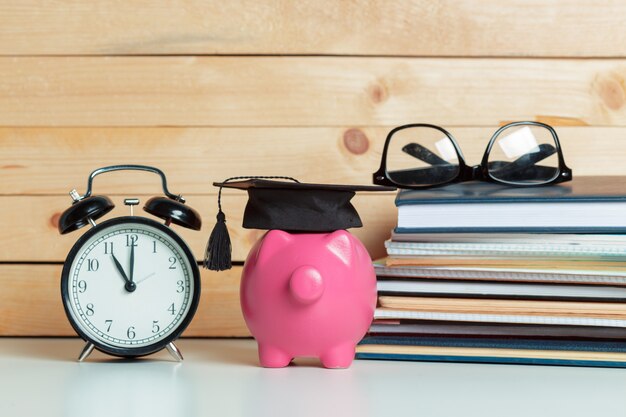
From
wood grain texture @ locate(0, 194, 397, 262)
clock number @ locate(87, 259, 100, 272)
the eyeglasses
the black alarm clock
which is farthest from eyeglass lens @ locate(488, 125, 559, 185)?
clock number @ locate(87, 259, 100, 272)

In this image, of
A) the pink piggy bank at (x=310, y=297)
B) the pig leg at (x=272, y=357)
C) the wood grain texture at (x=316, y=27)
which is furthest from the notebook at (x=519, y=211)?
the wood grain texture at (x=316, y=27)

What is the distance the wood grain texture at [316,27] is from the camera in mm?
1330

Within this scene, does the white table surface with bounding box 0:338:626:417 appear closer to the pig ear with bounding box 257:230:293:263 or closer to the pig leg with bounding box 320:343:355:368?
the pig leg with bounding box 320:343:355:368

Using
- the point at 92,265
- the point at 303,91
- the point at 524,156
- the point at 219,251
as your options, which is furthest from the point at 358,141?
the point at 92,265

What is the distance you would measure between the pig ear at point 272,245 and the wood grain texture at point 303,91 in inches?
14.5

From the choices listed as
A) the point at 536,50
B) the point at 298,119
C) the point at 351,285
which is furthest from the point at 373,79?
the point at 351,285

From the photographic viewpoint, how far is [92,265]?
109cm

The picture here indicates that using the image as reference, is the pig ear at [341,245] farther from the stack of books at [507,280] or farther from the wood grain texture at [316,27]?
the wood grain texture at [316,27]

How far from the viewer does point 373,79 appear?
1.34 meters

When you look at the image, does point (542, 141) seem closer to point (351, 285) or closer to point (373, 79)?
point (373, 79)

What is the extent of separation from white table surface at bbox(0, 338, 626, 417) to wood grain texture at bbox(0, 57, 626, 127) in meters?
0.41

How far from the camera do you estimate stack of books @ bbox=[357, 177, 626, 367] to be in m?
1.06

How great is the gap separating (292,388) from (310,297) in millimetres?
106

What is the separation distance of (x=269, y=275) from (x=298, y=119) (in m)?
0.41
